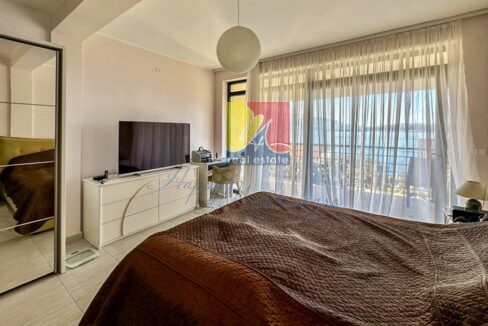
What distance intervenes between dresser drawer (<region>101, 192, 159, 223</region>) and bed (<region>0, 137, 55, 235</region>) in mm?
609

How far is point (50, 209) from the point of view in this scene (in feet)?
6.77

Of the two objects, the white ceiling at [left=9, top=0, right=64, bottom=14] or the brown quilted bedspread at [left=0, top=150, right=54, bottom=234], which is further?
the white ceiling at [left=9, top=0, right=64, bottom=14]

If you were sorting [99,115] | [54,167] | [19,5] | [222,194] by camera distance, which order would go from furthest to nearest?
[222,194] < [99,115] < [19,5] < [54,167]

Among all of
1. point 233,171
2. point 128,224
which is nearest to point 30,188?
point 128,224

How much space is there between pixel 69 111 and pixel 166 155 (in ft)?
4.35

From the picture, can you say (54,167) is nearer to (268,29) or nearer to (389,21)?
(268,29)

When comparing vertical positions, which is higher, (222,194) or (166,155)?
(166,155)

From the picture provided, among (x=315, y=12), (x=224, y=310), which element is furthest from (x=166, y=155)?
(x=224, y=310)

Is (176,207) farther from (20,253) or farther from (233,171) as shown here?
(20,253)

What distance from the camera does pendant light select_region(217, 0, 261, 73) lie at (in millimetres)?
1769

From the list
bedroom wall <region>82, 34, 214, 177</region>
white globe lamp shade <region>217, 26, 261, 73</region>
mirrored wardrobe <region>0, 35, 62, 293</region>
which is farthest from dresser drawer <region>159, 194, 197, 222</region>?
white globe lamp shade <region>217, 26, 261, 73</region>

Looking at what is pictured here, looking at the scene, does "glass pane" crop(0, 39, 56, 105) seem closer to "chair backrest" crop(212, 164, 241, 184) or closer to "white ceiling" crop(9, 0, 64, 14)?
"white ceiling" crop(9, 0, 64, 14)

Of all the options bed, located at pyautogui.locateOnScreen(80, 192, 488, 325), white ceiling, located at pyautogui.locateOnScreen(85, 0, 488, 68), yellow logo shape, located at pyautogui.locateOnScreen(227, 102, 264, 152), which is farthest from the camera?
yellow logo shape, located at pyautogui.locateOnScreen(227, 102, 264, 152)

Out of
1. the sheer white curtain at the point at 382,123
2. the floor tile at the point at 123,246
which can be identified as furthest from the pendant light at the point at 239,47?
the floor tile at the point at 123,246
